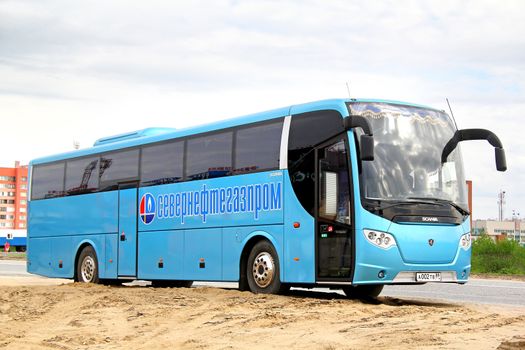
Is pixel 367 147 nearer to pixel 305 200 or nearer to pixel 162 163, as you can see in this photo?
pixel 305 200

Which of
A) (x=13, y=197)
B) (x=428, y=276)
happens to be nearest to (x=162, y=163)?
(x=428, y=276)

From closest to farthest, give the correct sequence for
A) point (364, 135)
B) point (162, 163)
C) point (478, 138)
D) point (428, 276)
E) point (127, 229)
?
point (364, 135) → point (428, 276) → point (478, 138) → point (162, 163) → point (127, 229)

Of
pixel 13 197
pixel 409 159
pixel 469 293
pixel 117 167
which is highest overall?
pixel 13 197

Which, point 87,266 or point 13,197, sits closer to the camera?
point 87,266

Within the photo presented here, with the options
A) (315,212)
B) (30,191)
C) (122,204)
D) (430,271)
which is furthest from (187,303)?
(30,191)

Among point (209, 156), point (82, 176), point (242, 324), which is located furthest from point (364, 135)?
point (82, 176)

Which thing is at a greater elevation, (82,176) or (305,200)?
(82,176)

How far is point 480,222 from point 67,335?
168 metres

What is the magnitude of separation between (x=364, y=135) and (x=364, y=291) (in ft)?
13.3

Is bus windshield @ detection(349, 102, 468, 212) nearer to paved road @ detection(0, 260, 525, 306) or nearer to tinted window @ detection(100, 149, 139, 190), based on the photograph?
paved road @ detection(0, 260, 525, 306)

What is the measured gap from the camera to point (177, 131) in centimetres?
2086

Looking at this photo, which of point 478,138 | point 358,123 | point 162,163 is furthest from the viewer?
point 162,163

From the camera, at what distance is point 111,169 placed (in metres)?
23.2

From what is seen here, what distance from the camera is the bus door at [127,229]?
22.1 m
